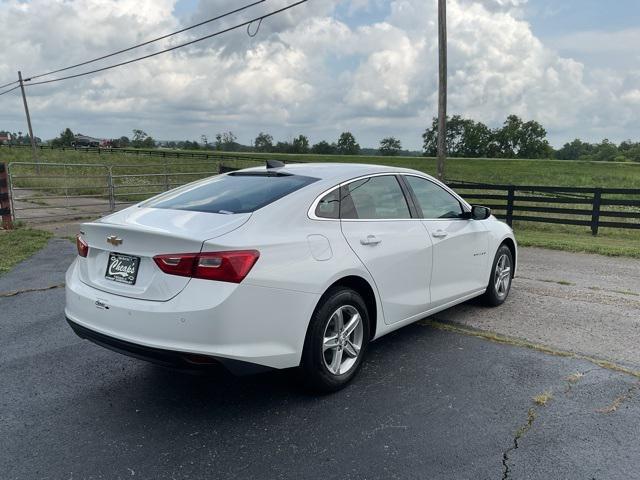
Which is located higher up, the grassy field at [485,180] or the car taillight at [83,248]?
the car taillight at [83,248]

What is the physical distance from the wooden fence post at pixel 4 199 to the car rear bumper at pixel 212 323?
32.9 ft

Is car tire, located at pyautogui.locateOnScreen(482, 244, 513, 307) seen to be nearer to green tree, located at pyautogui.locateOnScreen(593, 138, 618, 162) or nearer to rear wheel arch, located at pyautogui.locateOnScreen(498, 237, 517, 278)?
rear wheel arch, located at pyautogui.locateOnScreen(498, 237, 517, 278)

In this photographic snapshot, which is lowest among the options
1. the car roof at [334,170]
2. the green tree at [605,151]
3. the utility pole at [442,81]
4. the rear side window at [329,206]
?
the green tree at [605,151]

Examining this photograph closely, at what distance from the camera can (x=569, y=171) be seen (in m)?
43.7

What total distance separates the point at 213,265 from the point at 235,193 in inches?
41.3

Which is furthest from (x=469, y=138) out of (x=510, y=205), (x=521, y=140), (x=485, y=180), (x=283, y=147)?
(x=510, y=205)

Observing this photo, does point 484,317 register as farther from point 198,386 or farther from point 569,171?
point 569,171

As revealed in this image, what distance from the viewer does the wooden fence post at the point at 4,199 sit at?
38.5 ft

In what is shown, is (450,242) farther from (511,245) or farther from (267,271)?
(267,271)

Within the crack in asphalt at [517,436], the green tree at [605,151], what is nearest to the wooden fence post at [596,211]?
the crack in asphalt at [517,436]

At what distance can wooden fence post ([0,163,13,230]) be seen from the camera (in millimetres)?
11734

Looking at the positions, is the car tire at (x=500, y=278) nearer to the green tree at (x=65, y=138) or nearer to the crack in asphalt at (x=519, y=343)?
the crack in asphalt at (x=519, y=343)

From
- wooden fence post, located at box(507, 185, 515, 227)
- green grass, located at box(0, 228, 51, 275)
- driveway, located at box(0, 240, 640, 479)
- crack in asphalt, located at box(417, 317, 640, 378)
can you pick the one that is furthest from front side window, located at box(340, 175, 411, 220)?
wooden fence post, located at box(507, 185, 515, 227)

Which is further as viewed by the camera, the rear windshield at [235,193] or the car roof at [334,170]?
the car roof at [334,170]
